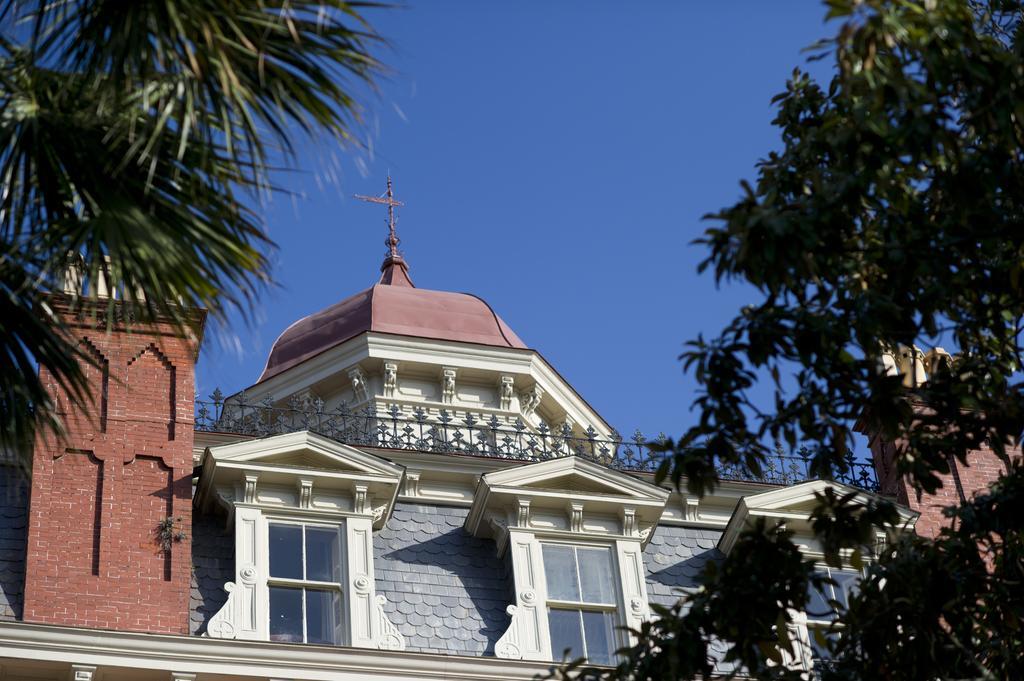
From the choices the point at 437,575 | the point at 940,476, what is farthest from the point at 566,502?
the point at 940,476

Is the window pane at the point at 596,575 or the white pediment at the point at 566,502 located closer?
the window pane at the point at 596,575

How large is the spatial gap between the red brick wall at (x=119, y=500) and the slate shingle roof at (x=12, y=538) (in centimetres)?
22

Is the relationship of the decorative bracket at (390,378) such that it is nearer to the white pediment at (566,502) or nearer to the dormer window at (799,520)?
the white pediment at (566,502)

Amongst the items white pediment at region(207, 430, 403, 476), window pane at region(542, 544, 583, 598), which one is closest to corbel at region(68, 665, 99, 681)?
white pediment at region(207, 430, 403, 476)

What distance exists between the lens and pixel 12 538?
15914 millimetres

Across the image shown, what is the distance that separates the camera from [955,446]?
11.3 metres

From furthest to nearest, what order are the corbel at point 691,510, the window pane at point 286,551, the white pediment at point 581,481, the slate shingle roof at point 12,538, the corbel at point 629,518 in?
1. the corbel at point 691,510
2. the corbel at point 629,518
3. the white pediment at point 581,481
4. the window pane at point 286,551
5. the slate shingle roof at point 12,538

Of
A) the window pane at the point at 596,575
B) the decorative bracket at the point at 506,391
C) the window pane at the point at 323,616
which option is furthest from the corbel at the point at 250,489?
the decorative bracket at the point at 506,391

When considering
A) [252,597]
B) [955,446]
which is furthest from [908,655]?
[252,597]

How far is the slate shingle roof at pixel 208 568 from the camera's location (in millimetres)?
15938

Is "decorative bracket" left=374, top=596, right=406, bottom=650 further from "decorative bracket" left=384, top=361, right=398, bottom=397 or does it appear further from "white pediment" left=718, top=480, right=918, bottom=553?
"decorative bracket" left=384, top=361, right=398, bottom=397

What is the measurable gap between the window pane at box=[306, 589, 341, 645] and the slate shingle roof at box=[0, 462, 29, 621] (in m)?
2.72

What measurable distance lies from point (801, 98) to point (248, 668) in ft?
23.9

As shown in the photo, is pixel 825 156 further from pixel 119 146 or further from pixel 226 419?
pixel 226 419
